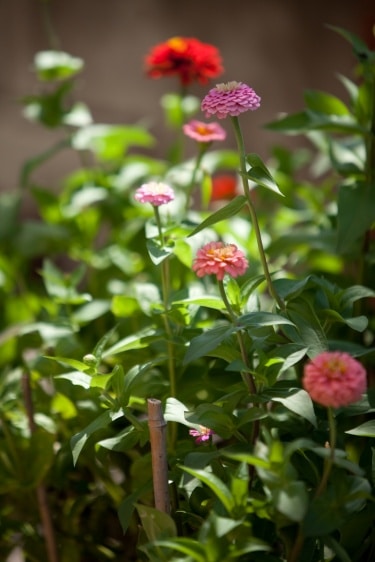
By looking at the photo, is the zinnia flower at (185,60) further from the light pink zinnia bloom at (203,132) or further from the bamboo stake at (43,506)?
the bamboo stake at (43,506)

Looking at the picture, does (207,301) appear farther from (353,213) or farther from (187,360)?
(353,213)

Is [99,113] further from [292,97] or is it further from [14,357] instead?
[14,357]

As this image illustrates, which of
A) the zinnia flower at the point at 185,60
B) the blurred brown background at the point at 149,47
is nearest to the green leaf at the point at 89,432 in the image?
the zinnia flower at the point at 185,60

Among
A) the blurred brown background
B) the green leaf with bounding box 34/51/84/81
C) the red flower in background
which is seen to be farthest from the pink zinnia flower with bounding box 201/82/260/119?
the blurred brown background

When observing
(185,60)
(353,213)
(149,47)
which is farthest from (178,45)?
(149,47)

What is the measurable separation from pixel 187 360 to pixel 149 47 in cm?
106

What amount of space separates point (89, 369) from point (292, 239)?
1.13 ft

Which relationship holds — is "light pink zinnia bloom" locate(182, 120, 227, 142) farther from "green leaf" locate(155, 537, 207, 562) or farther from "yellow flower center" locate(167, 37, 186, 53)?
"green leaf" locate(155, 537, 207, 562)

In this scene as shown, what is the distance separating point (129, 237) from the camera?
0.96 m

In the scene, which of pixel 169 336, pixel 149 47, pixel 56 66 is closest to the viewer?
pixel 169 336

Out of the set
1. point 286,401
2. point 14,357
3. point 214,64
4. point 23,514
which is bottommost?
point 23,514

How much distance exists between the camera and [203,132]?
761 mm

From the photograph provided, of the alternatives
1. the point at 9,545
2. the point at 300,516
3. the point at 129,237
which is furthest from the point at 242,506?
the point at 129,237

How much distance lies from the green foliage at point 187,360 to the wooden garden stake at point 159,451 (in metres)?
0.02
